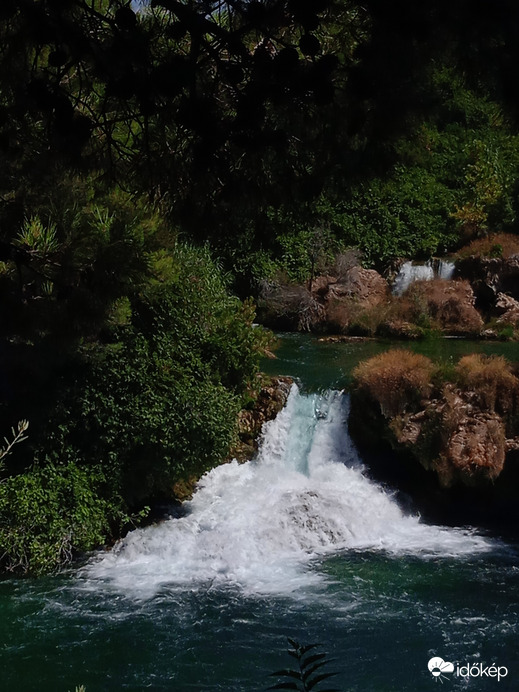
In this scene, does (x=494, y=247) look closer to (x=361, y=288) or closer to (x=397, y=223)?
(x=397, y=223)

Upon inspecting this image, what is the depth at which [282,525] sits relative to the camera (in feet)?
35.5

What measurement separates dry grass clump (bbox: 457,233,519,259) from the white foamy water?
29.2ft

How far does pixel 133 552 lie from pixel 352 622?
2925 mm

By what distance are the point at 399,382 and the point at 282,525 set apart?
266 centimetres

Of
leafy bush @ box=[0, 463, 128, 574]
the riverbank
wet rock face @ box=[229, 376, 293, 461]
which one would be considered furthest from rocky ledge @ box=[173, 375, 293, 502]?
the riverbank

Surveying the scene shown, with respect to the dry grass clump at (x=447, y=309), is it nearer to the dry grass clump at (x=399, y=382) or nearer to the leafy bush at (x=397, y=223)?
the leafy bush at (x=397, y=223)

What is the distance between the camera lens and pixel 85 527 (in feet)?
31.2

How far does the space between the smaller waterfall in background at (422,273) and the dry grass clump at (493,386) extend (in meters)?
8.83

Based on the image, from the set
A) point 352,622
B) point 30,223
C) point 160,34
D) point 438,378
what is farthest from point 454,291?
point 160,34

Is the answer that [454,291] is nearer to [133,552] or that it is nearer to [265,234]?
[133,552]

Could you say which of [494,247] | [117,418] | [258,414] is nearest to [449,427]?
[258,414]

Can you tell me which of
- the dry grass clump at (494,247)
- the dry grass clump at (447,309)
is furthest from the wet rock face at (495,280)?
the dry grass clump at (447,309)

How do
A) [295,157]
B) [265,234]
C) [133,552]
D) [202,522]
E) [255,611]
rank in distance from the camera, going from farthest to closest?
1. [202,522]
2. [133,552]
3. [255,611]
4. [265,234]
5. [295,157]

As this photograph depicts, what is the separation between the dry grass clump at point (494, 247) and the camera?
798 inches
